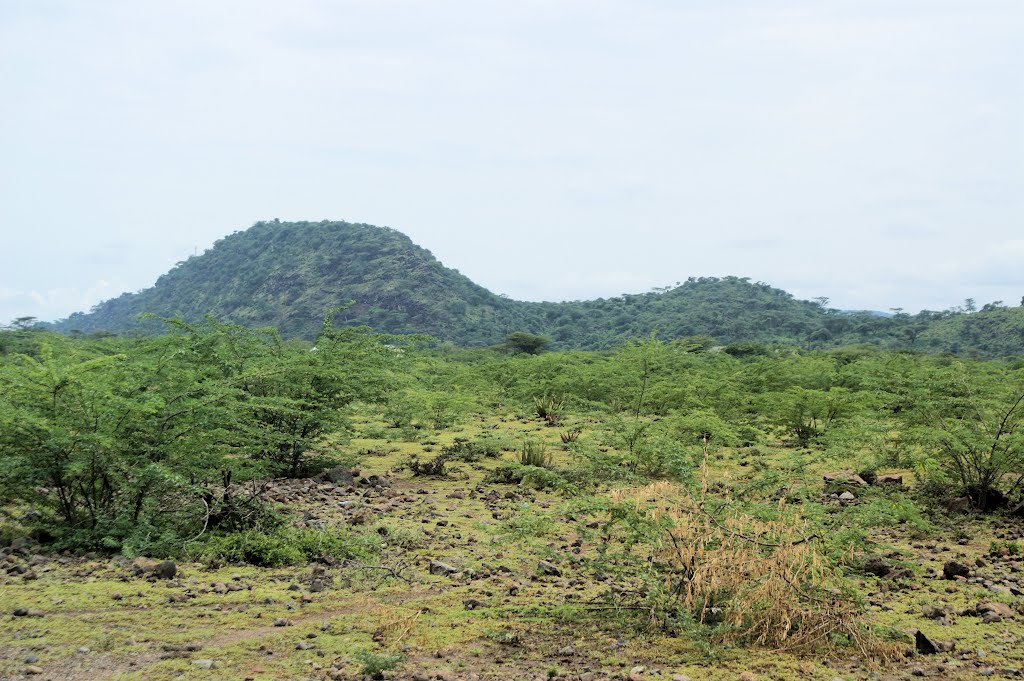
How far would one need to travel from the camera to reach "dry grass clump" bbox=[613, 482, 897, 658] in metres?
5.18

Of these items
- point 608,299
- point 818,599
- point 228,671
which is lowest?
point 228,671

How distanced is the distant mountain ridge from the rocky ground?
195 feet

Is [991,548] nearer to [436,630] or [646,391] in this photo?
[436,630]

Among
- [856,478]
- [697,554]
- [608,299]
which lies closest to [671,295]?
[608,299]

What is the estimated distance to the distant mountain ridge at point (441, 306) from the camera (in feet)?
244

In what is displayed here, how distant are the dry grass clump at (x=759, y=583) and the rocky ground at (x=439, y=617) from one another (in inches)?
6.6

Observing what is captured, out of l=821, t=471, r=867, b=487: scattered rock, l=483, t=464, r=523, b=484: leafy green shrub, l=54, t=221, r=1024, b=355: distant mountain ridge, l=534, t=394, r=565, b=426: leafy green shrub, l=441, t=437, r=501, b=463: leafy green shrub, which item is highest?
l=54, t=221, r=1024, b=355: distant mountain ridge

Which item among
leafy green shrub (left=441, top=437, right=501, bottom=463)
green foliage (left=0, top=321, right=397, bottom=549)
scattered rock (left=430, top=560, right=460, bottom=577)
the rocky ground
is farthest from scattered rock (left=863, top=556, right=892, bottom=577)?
leafy green shrub (left=441, top=437, right=501, bottom=463)

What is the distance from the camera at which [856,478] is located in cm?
1164

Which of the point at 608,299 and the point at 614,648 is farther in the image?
the point at 608,299

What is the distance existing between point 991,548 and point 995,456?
1.77 meters

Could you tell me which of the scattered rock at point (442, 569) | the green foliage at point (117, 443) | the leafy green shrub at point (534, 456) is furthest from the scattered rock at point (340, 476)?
the scattered rock at point (442, 569)

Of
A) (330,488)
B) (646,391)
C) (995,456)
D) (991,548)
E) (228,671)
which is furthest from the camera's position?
(646,391)

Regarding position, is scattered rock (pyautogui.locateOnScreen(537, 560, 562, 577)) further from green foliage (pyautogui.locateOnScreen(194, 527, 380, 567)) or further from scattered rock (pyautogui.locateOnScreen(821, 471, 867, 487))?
scattered rock (pyautogui.locateOnScreen(821, 471, 867, 487))
